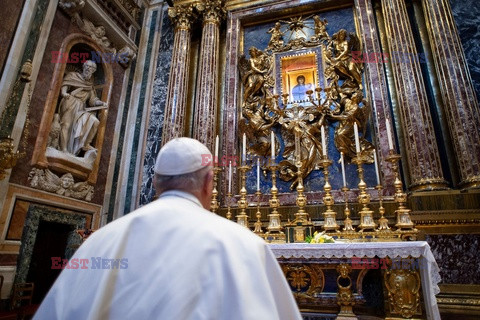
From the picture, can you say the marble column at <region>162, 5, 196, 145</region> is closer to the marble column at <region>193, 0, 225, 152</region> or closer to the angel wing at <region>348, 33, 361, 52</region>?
the marble column at <region>193, 0, 225, 152</region>

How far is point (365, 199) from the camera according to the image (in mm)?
3936

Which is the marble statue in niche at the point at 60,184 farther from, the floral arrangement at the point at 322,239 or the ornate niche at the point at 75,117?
the floral arrangement at the point at 322,239

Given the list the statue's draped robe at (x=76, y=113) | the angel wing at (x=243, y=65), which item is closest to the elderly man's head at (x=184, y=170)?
the statue's draped robe at (x=76, y=113)

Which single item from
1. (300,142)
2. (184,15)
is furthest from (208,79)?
(300,142)

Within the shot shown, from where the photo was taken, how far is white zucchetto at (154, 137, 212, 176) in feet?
4.75

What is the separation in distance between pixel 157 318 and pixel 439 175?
5354mm

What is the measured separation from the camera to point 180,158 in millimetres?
1451

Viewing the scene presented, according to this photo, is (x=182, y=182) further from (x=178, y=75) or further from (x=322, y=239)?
(x=178, y=75)

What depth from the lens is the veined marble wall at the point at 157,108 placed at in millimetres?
6988

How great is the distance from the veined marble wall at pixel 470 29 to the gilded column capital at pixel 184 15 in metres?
5.66

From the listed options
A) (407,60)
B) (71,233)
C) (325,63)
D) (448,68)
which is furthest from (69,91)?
(448,68)

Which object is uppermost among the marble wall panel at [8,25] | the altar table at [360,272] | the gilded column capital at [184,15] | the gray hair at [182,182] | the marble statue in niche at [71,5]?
the gilded column capital at [184,15]

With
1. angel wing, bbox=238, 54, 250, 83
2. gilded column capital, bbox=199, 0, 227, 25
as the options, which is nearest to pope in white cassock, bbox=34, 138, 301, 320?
angel wing, bbox=238, 54, 250, 83

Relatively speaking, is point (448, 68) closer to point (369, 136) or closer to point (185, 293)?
point (369, 136)
